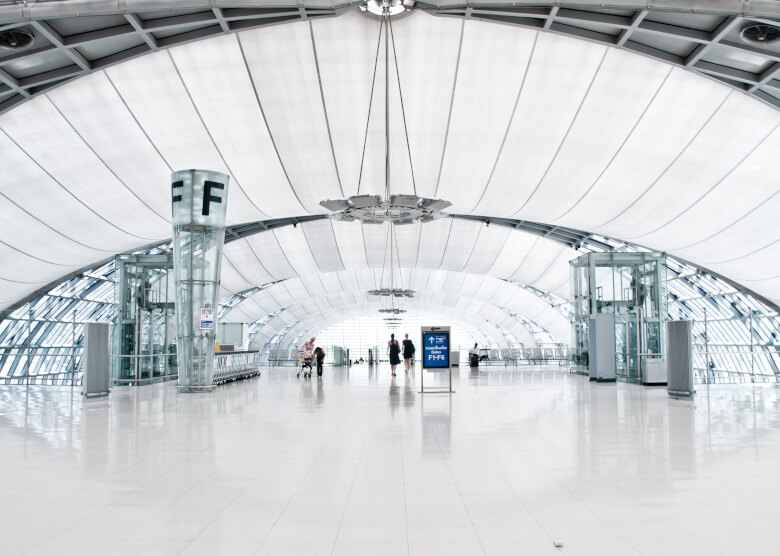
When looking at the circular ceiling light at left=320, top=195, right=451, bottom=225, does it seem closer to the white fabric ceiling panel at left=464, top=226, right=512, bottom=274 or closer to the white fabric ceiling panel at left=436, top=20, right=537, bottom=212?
the white fabric ceiling panel at left=436, top=20, right=537, bottom=212

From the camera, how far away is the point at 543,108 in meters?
23.7

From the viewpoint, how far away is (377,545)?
14.4ft

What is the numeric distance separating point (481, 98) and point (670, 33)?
24.7 feet

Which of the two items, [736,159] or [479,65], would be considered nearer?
[479,65]

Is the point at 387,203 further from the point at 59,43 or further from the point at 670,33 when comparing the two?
the point at 59,43

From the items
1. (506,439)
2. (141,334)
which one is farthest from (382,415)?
(141,334)

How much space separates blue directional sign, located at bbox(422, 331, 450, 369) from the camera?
16969 mm

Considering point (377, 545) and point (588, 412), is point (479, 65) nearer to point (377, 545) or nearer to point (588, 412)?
point (588, 412)

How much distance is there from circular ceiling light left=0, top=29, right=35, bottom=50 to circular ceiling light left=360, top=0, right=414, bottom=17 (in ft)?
30.9

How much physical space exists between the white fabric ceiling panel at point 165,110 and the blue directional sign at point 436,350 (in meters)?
12.9

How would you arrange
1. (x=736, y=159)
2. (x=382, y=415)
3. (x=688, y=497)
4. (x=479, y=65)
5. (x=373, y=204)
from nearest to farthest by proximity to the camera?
1. (x=688, y=497)
2. (x=382, y=415)
3. (x=373, y=204)
4. (x=479, y=65)
5. (x=736, y=159)

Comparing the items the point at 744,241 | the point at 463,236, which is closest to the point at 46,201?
the point at 463,236

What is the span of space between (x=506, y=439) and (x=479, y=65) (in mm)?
16477

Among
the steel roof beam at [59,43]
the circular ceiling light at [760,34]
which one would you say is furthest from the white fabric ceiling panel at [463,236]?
the steel roof beam at [59,43]
